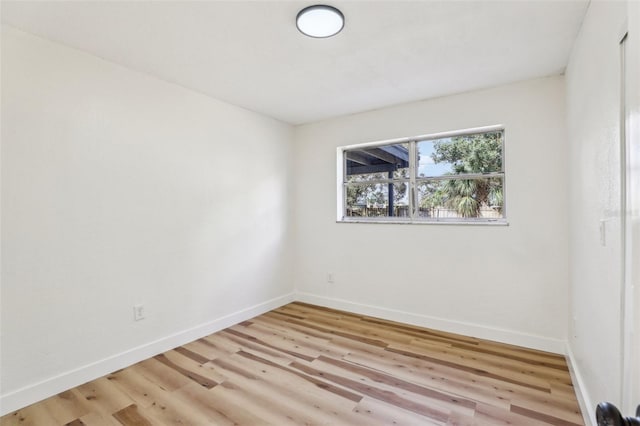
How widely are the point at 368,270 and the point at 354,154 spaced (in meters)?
1.47

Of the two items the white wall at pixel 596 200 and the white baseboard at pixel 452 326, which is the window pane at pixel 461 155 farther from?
the white baseboard at pixel 452 326

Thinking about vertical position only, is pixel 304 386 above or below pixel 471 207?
below

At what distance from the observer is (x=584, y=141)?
1980mm

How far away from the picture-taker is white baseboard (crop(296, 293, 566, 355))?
2.77 meters

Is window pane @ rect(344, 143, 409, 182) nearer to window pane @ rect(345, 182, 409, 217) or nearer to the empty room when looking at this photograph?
the empty room

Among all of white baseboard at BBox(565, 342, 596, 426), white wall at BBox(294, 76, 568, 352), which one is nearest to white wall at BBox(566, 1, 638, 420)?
white baseboard at BBox(565, 342, 596, 426)

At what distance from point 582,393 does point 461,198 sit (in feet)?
6.00

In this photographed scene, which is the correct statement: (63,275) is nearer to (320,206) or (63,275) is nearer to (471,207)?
(320,206)

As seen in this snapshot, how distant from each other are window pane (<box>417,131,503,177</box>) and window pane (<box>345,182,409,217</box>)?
1.07 ft

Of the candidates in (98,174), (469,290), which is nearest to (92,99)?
(98,174)

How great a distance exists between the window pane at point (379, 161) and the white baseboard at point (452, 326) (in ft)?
5.14

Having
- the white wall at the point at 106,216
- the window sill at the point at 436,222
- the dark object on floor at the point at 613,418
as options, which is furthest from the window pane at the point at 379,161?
the dark object on floor at the point at 613,418

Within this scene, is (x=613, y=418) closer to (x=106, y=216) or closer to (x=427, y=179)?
(x=106, y=216)

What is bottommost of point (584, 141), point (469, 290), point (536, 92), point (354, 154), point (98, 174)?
point (469, 290)
